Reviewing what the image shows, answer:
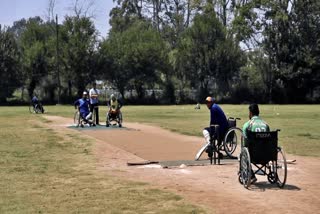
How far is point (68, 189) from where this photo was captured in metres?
9.60

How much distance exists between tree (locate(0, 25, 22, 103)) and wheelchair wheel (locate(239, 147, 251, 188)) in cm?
5566

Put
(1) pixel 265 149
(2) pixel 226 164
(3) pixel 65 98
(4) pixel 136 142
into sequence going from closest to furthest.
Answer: (1) pixel 265 149 → (2) pixel 226 164 → (4) pixel 136 142 → (3) pixel 65 98

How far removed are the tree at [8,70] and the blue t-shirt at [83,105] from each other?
1588 inches

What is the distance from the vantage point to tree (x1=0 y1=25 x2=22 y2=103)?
62.7m

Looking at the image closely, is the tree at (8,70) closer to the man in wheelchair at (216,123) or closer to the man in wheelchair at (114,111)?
the man in wheelchair at (114,111)

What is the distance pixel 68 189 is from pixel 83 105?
48.9 ft

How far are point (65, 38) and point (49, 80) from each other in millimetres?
5318

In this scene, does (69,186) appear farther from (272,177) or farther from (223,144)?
(223,144)

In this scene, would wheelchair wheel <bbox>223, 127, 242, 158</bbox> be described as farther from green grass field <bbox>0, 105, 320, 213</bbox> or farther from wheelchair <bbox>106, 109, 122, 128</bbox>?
wheelchair <bbox>106, 109, 122, 128</bbox>

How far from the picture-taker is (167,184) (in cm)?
1016

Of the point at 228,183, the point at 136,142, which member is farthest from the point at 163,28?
the point at 228,183

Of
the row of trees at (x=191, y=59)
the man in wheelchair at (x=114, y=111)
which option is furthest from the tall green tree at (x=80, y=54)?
the man in wheelchair at (x=114, y=111)

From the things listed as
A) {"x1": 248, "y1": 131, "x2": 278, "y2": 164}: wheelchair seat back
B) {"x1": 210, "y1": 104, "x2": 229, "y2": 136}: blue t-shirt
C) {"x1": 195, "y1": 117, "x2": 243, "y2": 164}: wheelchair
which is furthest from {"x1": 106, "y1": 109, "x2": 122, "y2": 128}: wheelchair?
{"x1": 248, "y1": 131, "x2": 278, "y2": 164}: wheelchair seat back

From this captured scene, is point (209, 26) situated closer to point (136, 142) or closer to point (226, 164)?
point (136, 142)
